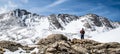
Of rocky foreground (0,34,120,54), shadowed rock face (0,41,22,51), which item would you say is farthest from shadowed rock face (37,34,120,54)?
shadowed rock face (0,41,22,51)

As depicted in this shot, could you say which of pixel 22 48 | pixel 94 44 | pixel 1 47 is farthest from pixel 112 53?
pixel 1 47

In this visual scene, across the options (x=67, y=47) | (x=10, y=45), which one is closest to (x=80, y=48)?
(x=67, y=47)

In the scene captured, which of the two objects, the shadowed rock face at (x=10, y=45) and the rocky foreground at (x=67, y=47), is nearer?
the rocky foreground at (x=67, y=47)

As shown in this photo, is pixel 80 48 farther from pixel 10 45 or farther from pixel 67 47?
pixel 10 45

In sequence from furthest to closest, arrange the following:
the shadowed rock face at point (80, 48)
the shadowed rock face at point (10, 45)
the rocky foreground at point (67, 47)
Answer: the shadowed rock face at point (10, 45) → the rocky foreground at point (67, 47) → the shadowed rock face at point (80, 48)

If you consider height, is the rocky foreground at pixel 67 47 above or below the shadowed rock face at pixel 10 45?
below

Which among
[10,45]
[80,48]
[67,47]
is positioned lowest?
[80,48]

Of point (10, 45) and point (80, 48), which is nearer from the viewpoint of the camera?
point (80, 48)

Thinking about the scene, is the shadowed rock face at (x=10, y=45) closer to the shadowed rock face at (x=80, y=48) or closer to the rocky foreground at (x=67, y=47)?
the rocky foreground at (x=67, y=47)

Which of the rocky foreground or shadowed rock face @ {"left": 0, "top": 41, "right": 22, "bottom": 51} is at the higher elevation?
shadowed rock face @ {"left": 0, "top": 41, "right": 22, "bottom": 51}

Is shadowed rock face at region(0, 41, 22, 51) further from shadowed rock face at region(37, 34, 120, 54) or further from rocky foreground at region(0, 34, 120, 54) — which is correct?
shadowed rock face at region(37, 34, 120, 54)

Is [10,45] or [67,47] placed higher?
[10,45]

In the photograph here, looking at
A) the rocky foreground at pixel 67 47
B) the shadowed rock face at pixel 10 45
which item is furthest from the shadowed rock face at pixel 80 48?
the shadowed rock face at pixel 10 45

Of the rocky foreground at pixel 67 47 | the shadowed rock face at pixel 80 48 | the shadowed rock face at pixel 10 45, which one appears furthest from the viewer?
the shadowed rock face at pixel 10 45
